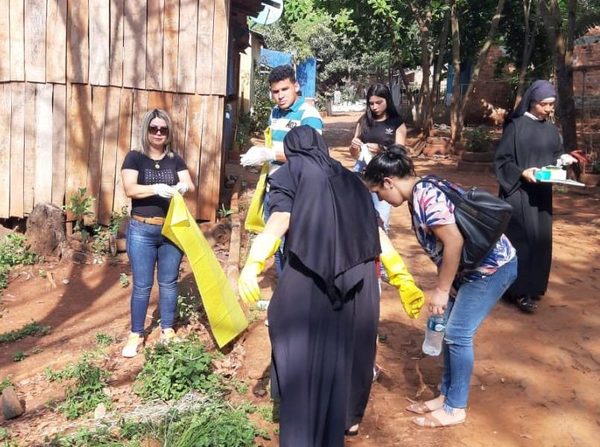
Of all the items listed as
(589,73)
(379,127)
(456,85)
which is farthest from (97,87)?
(589,73)

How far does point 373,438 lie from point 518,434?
84 cm

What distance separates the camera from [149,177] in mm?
4102

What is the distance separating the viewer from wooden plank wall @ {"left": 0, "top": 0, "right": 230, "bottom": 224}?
A: 651 centimetres

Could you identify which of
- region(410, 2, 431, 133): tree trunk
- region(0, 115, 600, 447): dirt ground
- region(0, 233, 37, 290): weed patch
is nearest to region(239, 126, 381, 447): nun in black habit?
region(0, 115, 600, 447): dirt ground

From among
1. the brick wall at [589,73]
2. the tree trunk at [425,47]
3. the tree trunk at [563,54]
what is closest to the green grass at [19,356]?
the tree trunk at [563,54]

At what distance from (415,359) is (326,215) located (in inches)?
88.1

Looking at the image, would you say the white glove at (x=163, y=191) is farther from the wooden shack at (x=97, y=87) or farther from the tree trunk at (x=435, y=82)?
the tree trunk at (x=435, y=82)

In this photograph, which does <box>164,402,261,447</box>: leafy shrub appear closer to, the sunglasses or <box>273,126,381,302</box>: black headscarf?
<box>273,126,381,302</box>: black headscarf

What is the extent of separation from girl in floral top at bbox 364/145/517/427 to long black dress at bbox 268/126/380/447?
1.17 ft

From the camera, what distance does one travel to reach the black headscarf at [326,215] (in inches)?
99.7

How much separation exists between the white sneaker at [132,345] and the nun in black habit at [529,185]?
3.18 metres

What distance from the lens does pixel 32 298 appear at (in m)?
5.78

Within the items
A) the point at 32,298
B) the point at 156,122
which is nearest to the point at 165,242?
the point at 156,122

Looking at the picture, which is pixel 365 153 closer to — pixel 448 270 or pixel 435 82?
pixel 448 270
